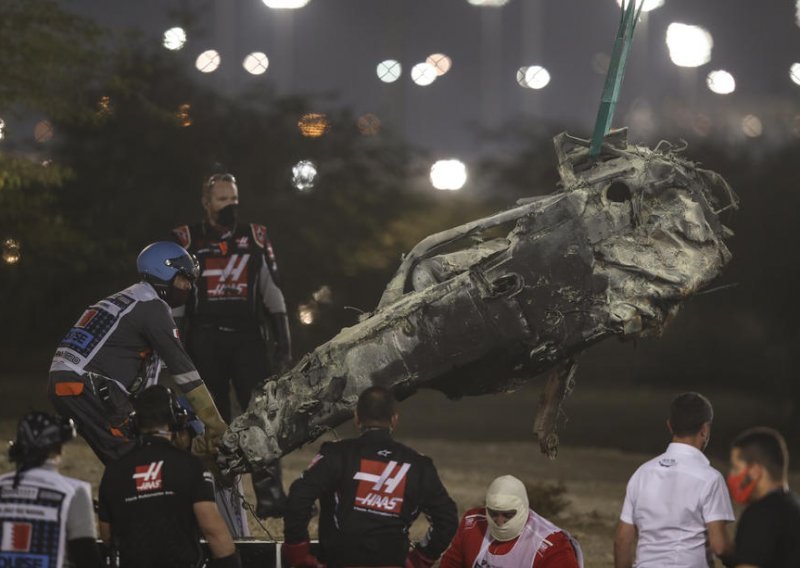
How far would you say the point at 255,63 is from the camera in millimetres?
25781

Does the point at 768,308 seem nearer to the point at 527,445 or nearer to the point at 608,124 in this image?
the point at 527,445

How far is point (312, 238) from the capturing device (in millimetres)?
23312

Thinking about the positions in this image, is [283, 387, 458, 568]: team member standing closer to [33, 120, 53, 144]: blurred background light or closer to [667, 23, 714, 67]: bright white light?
[33, 120, 53, 144]: blurred background light

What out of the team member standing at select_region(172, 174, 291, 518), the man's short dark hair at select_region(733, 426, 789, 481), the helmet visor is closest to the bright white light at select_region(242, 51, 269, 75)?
the team member standing at select_region(172, 174, 291, 518)

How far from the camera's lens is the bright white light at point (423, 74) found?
93.5 ft

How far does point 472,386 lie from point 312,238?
15318 mm

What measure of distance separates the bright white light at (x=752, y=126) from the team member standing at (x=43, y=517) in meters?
17.7

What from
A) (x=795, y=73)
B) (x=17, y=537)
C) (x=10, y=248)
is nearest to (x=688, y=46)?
(x=795, y=73)

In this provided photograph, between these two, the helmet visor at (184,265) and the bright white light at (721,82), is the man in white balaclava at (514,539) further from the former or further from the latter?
the bright white light at (721,82)

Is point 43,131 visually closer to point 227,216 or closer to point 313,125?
point 313,125

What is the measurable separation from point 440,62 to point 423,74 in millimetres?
603

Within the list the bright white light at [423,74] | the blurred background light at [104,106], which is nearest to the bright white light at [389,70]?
the bright white light at [423,74]

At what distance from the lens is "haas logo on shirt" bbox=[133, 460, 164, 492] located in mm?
5719

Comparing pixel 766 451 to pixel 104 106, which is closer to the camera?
pixel 766 451
